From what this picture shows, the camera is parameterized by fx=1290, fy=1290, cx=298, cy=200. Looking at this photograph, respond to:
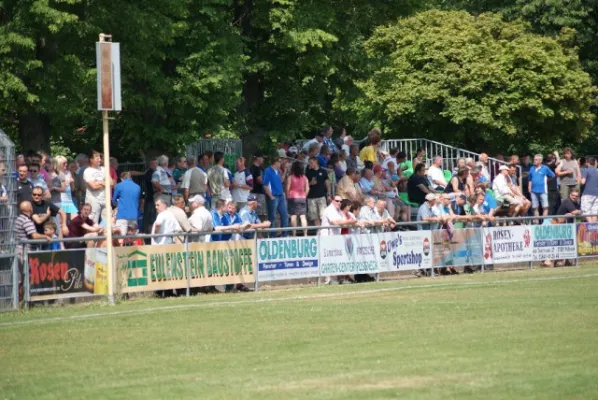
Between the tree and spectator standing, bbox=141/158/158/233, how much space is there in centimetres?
2089

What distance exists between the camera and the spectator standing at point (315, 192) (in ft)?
101

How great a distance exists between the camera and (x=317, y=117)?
49.4 meters

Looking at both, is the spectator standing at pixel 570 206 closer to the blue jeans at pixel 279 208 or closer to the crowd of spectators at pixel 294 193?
the crowd of spectators at pixel 294 193

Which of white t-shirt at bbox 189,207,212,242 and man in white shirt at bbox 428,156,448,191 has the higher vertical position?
man in white shirt at bbox 428,156,448,191

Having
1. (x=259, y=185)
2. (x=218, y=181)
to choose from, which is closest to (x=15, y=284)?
(x=218, y=181)

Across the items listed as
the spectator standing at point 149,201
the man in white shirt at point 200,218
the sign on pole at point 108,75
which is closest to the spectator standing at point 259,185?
the spectator standing at point 149,201

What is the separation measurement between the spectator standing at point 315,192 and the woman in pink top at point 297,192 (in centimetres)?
46

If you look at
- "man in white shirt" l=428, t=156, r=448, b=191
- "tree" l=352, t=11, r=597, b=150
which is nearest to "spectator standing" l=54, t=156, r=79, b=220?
"man in white shirt" l=428, t=156, r=448, b=191

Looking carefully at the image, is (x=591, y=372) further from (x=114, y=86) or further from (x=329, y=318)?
(x=114, y=86)

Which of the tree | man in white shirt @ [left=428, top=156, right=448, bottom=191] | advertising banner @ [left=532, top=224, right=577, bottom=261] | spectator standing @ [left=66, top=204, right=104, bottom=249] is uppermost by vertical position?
the tree

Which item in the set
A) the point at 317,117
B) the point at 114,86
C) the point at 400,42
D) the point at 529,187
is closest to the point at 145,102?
the point at 114,86

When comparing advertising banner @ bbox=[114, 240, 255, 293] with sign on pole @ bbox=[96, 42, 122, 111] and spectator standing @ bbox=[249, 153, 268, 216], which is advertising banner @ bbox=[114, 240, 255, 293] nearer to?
sign on pole @ bbox=[96, 42, 122, 111]

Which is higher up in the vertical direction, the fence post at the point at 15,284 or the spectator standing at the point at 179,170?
the spectator standing at the point at 179,170

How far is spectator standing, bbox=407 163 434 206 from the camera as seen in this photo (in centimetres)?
3209
